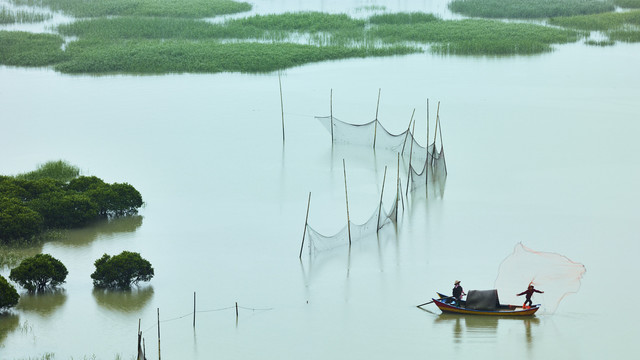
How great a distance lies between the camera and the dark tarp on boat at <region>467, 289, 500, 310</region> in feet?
41.7

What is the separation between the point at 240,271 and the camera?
14.9 m

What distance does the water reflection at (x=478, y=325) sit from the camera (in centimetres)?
1238

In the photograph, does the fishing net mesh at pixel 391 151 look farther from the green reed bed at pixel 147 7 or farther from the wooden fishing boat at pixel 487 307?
the green reed bed at pixel 147 7

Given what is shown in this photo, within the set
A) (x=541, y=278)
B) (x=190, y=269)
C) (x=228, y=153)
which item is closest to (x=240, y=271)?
(x=190, y=269)

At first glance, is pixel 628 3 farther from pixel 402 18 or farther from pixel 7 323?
pixel 7 323

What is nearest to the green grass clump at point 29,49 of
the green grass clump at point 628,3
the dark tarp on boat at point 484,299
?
the dark tarp on boat at point 484,299

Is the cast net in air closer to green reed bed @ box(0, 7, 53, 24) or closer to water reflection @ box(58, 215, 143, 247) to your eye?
water reflection @ box(58, 215, 143, 247)

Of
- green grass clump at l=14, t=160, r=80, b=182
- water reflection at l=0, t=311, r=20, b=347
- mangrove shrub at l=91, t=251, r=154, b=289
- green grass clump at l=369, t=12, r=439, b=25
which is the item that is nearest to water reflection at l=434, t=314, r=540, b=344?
mangrove shrub at l=91, t=251, r=154, b=289

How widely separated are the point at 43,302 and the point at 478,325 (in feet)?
22.6

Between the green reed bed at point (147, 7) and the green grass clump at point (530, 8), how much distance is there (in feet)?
42.9

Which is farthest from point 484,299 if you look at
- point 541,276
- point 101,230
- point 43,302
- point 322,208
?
point 101,230

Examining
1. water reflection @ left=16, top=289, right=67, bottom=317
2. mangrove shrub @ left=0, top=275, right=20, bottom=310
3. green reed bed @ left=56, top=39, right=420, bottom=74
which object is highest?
green reed bed @ left=56, top=39, right=420, bottom=74

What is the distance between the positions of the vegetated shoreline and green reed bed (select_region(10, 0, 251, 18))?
7cm

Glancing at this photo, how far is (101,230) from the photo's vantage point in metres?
16.9
